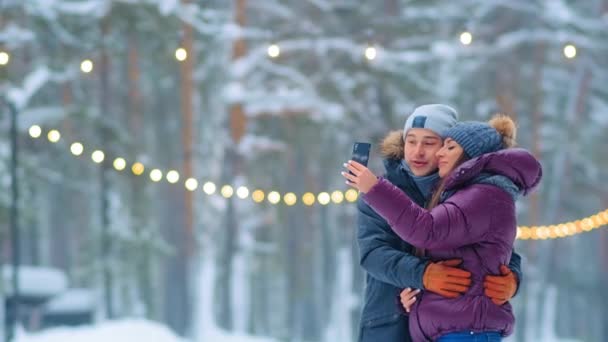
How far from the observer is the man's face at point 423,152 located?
2.57 meters

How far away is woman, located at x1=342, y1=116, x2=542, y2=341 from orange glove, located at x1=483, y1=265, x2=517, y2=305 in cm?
2

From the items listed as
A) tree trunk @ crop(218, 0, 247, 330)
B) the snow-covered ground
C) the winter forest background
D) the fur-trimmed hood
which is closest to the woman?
the fur-trimmed hood

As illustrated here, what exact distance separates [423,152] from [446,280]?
0.40m

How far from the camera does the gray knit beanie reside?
257 centimetres

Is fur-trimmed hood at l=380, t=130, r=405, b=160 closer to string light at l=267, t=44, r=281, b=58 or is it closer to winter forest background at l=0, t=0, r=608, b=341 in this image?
string light at l=267, t=44, r=281, b=58

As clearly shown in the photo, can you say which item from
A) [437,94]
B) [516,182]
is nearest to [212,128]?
[437,94]

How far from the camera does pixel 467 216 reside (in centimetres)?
230

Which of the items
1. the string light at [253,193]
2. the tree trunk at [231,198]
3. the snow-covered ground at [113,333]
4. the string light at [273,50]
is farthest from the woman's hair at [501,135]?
the snow-covered ground at [113,333]

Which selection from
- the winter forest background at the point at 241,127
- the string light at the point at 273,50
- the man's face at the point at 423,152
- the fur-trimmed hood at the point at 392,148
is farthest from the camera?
the winter forest background at the point at 241,127

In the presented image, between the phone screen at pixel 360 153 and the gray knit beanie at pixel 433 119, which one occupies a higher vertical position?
the gray knit beanie at pixel 433 119

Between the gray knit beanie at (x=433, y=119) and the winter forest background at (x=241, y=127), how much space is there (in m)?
7.32

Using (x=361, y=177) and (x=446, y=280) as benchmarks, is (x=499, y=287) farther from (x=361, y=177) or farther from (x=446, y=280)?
(x=361, y=177)

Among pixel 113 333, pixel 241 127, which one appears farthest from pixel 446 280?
pixel 113 333

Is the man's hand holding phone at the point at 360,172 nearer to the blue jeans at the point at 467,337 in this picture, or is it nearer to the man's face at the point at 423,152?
the man's face at the point at 423,152
